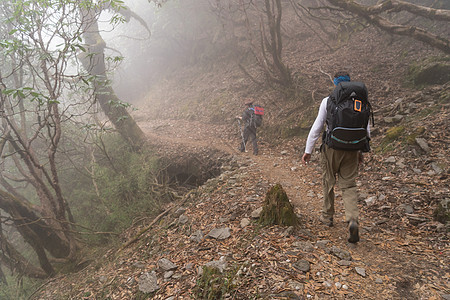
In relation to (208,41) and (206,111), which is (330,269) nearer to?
(206,111)

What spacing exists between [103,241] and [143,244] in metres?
2.70

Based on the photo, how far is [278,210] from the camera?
3885mm

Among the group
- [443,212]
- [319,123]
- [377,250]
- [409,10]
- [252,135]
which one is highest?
[409,10]

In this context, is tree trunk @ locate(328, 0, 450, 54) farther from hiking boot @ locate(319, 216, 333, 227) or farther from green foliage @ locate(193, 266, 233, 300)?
green foliage @ locate(193, 266, 233, 300)

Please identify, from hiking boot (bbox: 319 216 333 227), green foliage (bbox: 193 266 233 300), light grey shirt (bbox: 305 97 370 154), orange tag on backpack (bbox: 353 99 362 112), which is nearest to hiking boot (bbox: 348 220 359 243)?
hiking boot (bbox: 319 216 333 227)

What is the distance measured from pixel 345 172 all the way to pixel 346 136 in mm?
609

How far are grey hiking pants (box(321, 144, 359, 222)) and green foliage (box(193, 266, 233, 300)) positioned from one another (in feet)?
6.18

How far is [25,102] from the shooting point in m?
14.6

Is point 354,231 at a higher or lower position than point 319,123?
lower

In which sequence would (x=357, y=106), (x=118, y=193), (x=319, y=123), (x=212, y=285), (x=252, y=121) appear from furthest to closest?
(x=252, y=121), (x=118, y=193), (x=319, y=123), (x=357, y=106), (x=212, y=285)

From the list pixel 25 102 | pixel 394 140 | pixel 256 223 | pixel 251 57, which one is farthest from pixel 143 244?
pixel 25 102

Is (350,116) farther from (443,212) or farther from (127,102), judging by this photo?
(127,102)

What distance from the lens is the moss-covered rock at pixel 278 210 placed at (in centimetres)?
385

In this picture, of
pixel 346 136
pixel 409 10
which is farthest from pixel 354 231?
pixel 409 10
